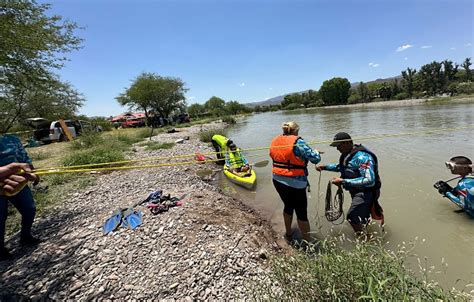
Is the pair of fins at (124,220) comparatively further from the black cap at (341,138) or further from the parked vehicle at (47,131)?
the parked vehicle at (47,131)

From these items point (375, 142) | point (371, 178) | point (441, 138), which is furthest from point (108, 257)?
point (441, 138)

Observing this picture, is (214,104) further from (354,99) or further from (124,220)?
(124,220)

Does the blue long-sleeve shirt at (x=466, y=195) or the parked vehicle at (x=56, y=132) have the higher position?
the parked vehicle at (x=56, y=132)

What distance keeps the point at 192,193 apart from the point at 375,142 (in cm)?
1255

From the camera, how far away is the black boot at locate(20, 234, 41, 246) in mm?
4167

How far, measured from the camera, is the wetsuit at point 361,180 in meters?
3.68

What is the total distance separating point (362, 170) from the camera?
3721 millimetres

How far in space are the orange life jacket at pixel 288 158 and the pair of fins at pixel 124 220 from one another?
2804 millimetres

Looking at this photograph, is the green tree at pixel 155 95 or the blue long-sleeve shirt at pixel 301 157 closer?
the blue long-sleeve shirt at pixel 301 157

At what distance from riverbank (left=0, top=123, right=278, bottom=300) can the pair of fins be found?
0.12 metres

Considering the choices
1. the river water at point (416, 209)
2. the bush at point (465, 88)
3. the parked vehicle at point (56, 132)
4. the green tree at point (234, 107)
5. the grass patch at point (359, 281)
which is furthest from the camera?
the green tree at point (234, 107)

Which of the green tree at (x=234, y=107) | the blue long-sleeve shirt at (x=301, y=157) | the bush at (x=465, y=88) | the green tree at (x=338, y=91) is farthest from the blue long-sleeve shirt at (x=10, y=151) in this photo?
the green tree at (x=338, y=91)

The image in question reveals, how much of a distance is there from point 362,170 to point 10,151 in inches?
213

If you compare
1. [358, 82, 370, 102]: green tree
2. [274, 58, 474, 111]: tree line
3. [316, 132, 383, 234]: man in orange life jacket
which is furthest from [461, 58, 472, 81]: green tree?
[316, 132, 383, 234]: man in orange life jacket
